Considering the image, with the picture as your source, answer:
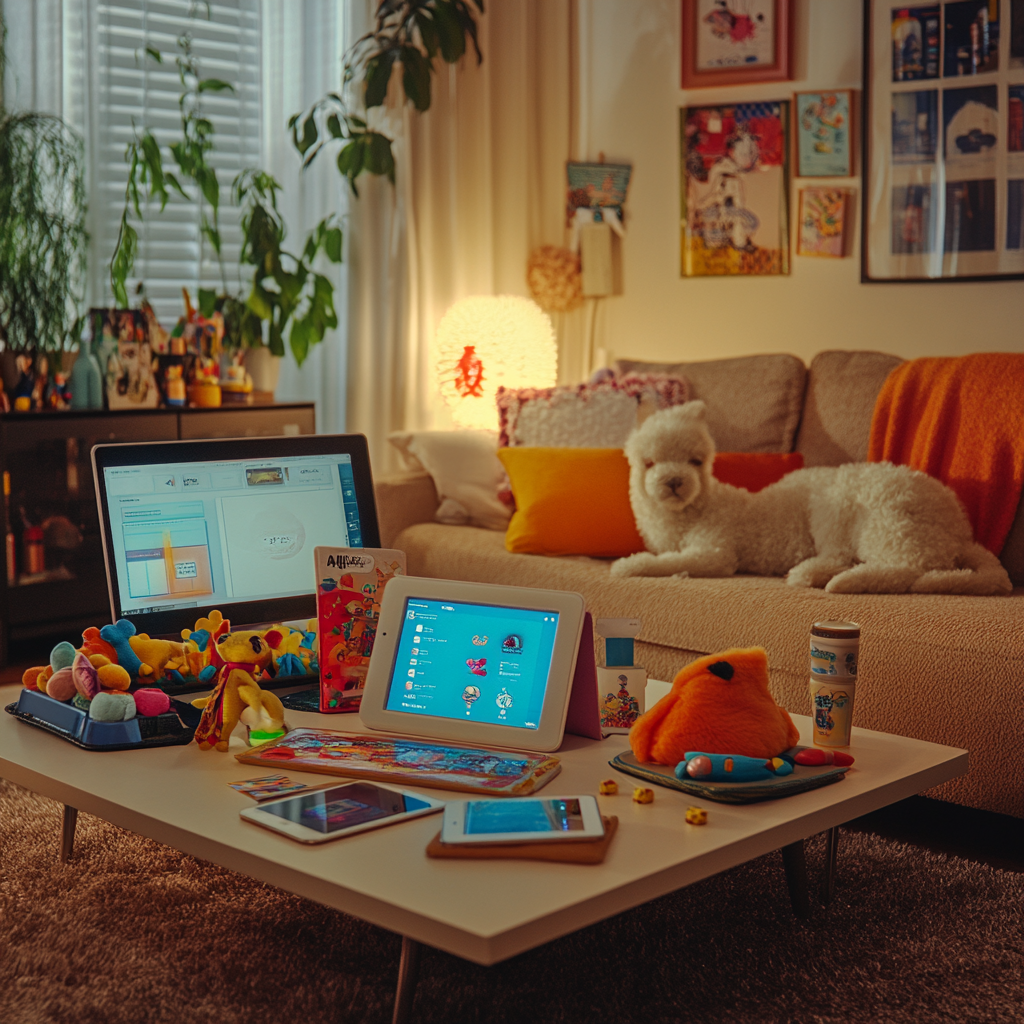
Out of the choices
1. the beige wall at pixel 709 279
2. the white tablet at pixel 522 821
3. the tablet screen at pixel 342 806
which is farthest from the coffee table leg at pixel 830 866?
the beige wall at pixel 709 279

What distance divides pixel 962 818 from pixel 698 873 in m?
1.24

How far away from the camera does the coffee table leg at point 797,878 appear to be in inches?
64.0

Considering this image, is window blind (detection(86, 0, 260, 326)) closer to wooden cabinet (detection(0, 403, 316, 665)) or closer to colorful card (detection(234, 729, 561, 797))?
wooden cabinet (detection(0, 403, 316, 665))

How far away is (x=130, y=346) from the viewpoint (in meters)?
3.44

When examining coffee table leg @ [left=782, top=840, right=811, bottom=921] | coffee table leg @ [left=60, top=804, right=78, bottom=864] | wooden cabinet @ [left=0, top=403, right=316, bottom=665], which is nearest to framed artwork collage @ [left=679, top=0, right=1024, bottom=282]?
wooden cabinet @ [left=0, top=403, right=316, bottom=665]

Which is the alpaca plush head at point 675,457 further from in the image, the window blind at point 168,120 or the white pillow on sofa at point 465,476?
the window blind at point 168,120

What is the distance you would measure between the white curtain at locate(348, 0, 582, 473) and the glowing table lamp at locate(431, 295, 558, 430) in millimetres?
352

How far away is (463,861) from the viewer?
114 centimetres

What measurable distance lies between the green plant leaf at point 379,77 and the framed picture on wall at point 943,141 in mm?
1432

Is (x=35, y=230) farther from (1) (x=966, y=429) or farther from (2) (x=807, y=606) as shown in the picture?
(1) (x=966, y=429)

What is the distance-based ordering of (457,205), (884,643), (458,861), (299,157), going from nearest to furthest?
1. (458,861)
2. (884,643)
3. (299,157)
4. (457,205)

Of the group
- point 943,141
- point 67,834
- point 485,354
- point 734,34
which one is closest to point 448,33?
point 734,34

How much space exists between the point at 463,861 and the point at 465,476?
2107mm

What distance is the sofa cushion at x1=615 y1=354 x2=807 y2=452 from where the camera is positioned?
10.1 feet
